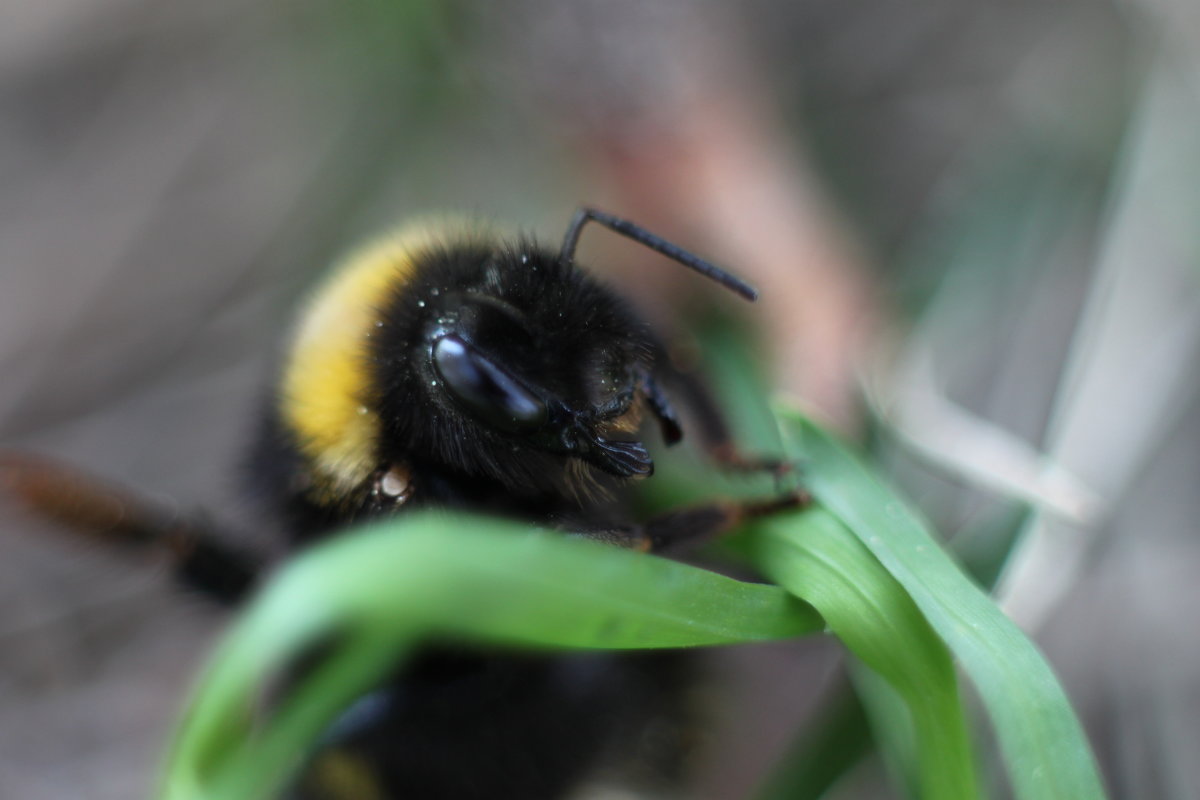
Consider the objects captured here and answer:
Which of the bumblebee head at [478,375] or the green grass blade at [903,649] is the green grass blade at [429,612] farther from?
the bumblebee head at [478,375]

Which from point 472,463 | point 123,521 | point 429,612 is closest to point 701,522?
point 472,463

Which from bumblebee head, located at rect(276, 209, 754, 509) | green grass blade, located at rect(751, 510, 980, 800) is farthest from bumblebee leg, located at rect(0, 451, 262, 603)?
green grass blade, located at rect(751, 510, 980, 800)

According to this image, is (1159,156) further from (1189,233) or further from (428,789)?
(428,789)

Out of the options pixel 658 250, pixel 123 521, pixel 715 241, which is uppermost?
pixel 658 250

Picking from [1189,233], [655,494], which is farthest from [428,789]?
[1189,233]

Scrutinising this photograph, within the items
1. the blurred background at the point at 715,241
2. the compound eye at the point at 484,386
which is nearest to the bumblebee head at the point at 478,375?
the compound eye at the point at 484,386

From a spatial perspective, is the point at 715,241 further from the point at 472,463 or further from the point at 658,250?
the point at 472,463
